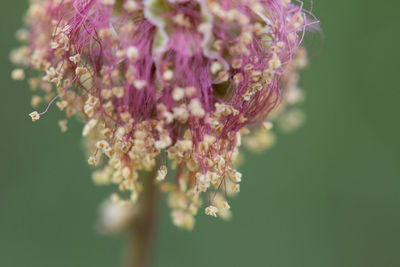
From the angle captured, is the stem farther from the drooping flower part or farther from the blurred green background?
the blurred green background

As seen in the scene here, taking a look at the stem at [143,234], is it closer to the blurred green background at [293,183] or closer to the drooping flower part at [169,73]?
the drooping flower part at [169,73]

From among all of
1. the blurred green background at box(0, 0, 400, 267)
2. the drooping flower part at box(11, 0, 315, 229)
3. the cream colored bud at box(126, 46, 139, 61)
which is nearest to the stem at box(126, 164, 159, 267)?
the drooping flower part at box(11, 0, 315, 229)

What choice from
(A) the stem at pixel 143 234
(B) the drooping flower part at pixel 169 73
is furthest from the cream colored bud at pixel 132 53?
(A) the stem at pixel 143 234

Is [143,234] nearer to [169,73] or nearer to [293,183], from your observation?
[169,73]

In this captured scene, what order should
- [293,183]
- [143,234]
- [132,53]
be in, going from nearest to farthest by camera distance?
1. [132,53]
2. [143,234]
3. [293,183]

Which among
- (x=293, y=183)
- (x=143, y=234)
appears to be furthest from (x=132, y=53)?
(x=293, y=183)
